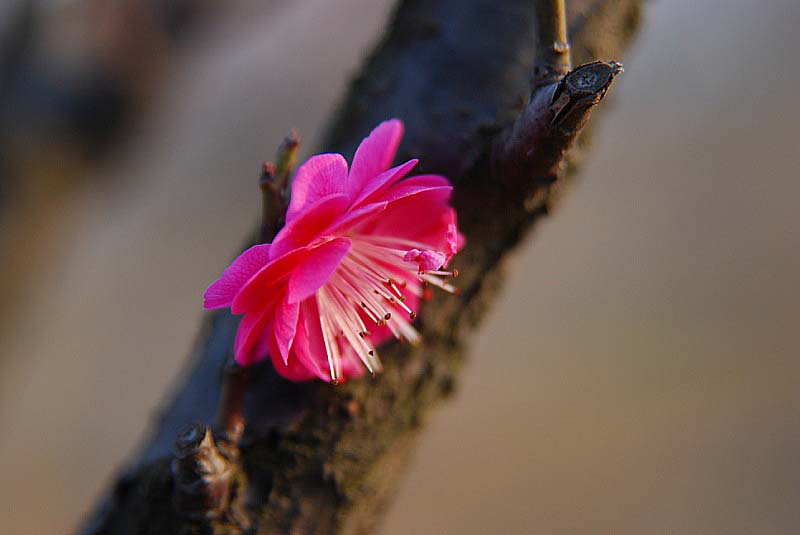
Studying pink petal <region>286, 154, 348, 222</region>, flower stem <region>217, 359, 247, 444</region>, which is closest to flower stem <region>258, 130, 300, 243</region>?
pink petal <region>286, 154, 348, 222</region>

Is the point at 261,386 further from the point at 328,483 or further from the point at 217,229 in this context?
the point at 217,229

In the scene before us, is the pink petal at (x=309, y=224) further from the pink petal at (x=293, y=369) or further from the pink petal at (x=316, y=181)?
the pink petal at (x=293, y=369)

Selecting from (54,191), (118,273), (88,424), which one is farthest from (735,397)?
(118,273)

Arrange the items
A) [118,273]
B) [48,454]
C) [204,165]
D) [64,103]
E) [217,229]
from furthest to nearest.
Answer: [204,165]
[217,229]
[118,273]
[48,454]
[64,103]

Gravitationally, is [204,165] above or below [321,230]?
above

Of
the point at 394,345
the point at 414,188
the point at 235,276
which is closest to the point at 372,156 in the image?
the point at 414,188

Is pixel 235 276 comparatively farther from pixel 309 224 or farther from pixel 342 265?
pixel 342 265
